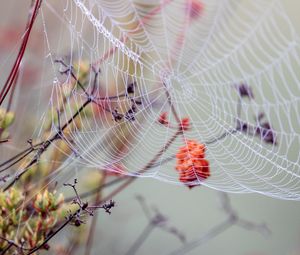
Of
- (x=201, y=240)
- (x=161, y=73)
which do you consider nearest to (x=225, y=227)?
(x=201, y=240)

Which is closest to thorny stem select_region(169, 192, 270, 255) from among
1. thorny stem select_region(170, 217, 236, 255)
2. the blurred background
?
thorny stem select_region(170, 217, 236, 255)

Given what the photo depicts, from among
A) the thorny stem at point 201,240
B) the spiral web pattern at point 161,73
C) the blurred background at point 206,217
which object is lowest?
the thorny stem at point 201,240

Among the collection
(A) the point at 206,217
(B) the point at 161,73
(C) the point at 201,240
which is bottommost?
(C) the point at 201,240

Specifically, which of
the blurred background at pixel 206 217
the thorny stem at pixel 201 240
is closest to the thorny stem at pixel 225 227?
the thorny stem at pixel 201 240

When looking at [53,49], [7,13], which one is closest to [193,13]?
[53,49]

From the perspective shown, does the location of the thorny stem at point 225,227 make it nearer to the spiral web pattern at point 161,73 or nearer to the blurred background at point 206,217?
the spiral web pattern at point 161,73

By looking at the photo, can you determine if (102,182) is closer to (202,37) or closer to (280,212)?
(202,37)

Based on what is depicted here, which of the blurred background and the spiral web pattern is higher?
the blurred background

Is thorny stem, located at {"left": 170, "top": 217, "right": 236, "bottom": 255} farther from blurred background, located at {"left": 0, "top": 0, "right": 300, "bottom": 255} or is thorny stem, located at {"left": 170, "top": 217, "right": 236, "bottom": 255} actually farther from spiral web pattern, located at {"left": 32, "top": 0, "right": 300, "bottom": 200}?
blurred background, located at {"left": 0, "top": 0, "right": 300, "bottom": 255}

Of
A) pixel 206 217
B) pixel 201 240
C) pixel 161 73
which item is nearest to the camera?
pixel 201 240

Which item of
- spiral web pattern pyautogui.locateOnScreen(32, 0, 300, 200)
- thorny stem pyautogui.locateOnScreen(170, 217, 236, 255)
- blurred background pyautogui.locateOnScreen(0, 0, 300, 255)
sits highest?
blurred background pyautogui.locateOnScreen(0, 0, 300, 255)

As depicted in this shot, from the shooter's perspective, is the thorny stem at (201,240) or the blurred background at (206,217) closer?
the thorny stem at (201,240)

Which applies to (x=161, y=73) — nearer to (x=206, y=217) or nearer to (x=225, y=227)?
(x=225, y=227)
